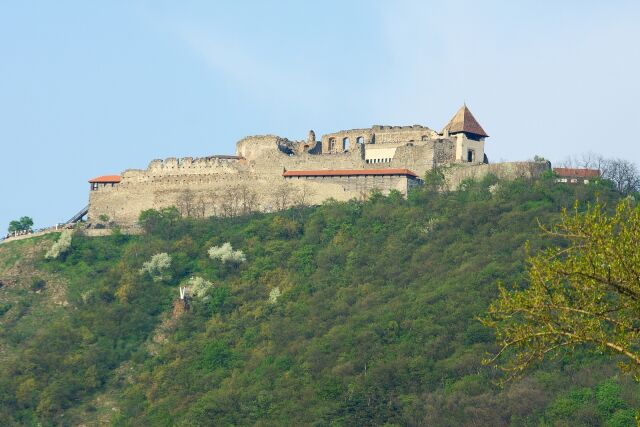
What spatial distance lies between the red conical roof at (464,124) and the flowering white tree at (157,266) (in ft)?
55.0

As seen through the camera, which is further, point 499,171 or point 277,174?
point 277,174

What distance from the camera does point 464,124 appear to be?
71.9 metres

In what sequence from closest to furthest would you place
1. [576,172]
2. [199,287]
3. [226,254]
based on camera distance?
[199,287]
[576,172]
[226,254]

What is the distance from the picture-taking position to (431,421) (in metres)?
51.3

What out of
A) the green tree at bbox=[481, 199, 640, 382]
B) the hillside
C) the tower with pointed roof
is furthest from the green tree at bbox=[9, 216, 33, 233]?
the green tree at bbox=[481, 199, 640, 382]

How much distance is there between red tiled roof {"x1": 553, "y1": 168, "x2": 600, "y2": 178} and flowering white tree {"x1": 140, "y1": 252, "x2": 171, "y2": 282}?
20.9m

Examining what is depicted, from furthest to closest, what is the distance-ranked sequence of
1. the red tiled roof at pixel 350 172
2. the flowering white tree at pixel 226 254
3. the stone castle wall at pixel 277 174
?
the stone castle wall at pixel 277 174
the red tiled roof at pixel 350 172
the flowering white tree at pixel 226 254

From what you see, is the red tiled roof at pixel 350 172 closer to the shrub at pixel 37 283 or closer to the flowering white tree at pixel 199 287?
the flowering white tree at pixel 199 287

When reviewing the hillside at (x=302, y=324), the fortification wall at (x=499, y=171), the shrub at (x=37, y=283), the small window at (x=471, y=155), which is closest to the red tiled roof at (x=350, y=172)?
the hillside at (x=302, y=324)

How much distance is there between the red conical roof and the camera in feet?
235

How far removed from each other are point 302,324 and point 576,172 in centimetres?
1772

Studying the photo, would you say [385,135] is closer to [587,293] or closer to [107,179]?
[107,179]

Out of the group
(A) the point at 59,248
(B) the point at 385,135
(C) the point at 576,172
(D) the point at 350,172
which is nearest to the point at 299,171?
(D) the point at 350,172

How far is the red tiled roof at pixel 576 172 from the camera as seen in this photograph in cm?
6850
